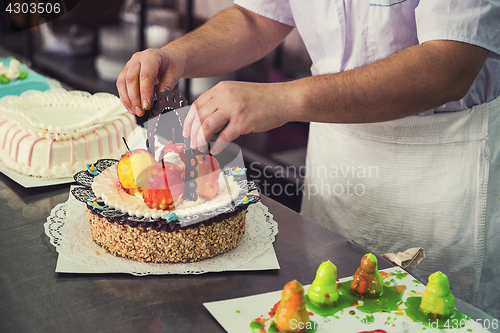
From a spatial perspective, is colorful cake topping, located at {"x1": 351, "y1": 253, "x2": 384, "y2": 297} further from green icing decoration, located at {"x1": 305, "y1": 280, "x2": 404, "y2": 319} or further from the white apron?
the white apron

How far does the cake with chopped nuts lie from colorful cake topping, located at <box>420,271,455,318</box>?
48 centimetres

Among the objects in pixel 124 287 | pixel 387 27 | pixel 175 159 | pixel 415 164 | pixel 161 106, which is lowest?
pixel 124 287

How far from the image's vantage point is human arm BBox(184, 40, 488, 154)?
44.4 inches

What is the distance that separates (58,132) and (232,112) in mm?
862

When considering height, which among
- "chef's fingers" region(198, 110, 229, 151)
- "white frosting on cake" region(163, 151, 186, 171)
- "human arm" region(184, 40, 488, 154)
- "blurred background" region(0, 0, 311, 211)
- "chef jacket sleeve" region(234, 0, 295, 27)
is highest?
"chef jacket sleeve" region(234, 0, 295, 27)

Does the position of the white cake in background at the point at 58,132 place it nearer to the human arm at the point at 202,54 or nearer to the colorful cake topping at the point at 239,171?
the human arm at the point at 202,54

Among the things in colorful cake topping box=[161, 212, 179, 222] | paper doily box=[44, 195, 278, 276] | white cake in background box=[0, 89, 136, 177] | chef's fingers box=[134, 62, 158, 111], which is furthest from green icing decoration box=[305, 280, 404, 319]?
white cake in background box=[0, 89, 136, 177]

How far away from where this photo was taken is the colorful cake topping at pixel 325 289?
999 millimetres

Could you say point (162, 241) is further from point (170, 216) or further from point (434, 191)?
point (434, 191)

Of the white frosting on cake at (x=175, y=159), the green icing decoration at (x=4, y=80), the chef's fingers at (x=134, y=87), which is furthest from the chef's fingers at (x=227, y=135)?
the green icing decoration at (x=4, y=80)

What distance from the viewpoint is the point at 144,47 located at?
429 cm

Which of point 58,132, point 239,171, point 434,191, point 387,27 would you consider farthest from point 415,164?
point 58,132

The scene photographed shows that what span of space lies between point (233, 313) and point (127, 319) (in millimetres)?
216

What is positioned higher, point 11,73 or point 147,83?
point 147,83
